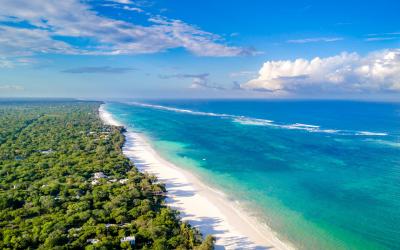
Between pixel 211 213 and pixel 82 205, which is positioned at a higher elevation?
pixel 82 205

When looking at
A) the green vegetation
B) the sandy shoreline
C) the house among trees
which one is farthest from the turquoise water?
the house among trees

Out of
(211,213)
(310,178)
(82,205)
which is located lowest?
(211,213)

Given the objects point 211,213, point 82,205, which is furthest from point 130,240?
point 211,213

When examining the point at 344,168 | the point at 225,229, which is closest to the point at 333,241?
the point at 225,229

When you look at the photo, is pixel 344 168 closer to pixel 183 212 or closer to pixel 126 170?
pixel 183 212

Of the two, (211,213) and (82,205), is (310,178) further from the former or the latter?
(82,205)

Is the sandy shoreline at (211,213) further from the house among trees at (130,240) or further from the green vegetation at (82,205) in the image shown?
the house among trees at (130,240)

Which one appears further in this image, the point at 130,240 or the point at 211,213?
the point at 211,213
